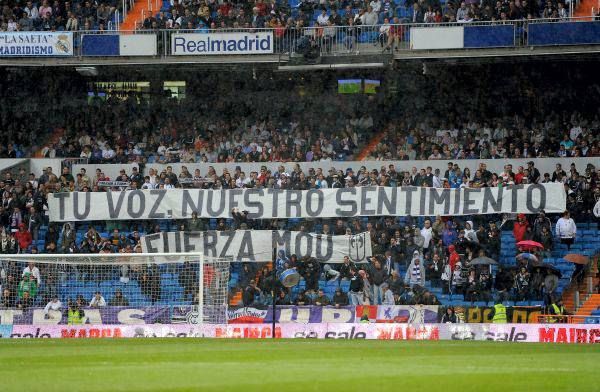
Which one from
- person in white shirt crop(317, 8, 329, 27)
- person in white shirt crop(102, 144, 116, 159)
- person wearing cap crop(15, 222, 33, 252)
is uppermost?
person in white shirt crop(317, 8, 329, 27)

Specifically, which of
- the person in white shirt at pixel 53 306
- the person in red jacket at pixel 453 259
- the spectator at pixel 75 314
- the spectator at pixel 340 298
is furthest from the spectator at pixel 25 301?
the person in red jacket at pixel 453 259

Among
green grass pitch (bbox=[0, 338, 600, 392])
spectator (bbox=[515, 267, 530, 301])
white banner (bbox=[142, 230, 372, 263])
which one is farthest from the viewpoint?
white banner (bbox=[142, 230, 372, 263])

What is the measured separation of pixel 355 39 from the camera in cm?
3466

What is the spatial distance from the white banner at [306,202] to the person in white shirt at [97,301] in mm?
5465

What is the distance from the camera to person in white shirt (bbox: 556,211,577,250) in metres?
29.8

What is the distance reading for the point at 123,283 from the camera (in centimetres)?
2762

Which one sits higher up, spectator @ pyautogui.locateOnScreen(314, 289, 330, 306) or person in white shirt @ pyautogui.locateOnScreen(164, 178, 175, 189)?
person in white shirt @ pyautogui.locateOnScreen(164, 178, 175, 189)

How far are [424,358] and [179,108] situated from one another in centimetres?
2380

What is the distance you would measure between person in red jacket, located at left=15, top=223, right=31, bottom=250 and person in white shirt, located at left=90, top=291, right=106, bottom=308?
5.56 metres

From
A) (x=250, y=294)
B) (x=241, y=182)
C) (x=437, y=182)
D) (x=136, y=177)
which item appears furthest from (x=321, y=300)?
(x=136, y=177)

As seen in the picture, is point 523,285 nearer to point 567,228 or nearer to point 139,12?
point 567,228

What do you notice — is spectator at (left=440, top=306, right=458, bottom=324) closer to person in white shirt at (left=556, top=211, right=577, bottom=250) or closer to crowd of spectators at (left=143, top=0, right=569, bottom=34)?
person in white shirt at (left=556, top=211, right=577, bottom=250)

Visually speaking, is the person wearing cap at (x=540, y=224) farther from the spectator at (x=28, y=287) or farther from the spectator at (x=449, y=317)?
the spectator at (x=28, y=287)

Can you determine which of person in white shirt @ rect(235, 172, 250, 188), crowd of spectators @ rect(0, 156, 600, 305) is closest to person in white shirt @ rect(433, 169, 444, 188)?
crowd of spectators @ rect(0, 156, 600, 305)
